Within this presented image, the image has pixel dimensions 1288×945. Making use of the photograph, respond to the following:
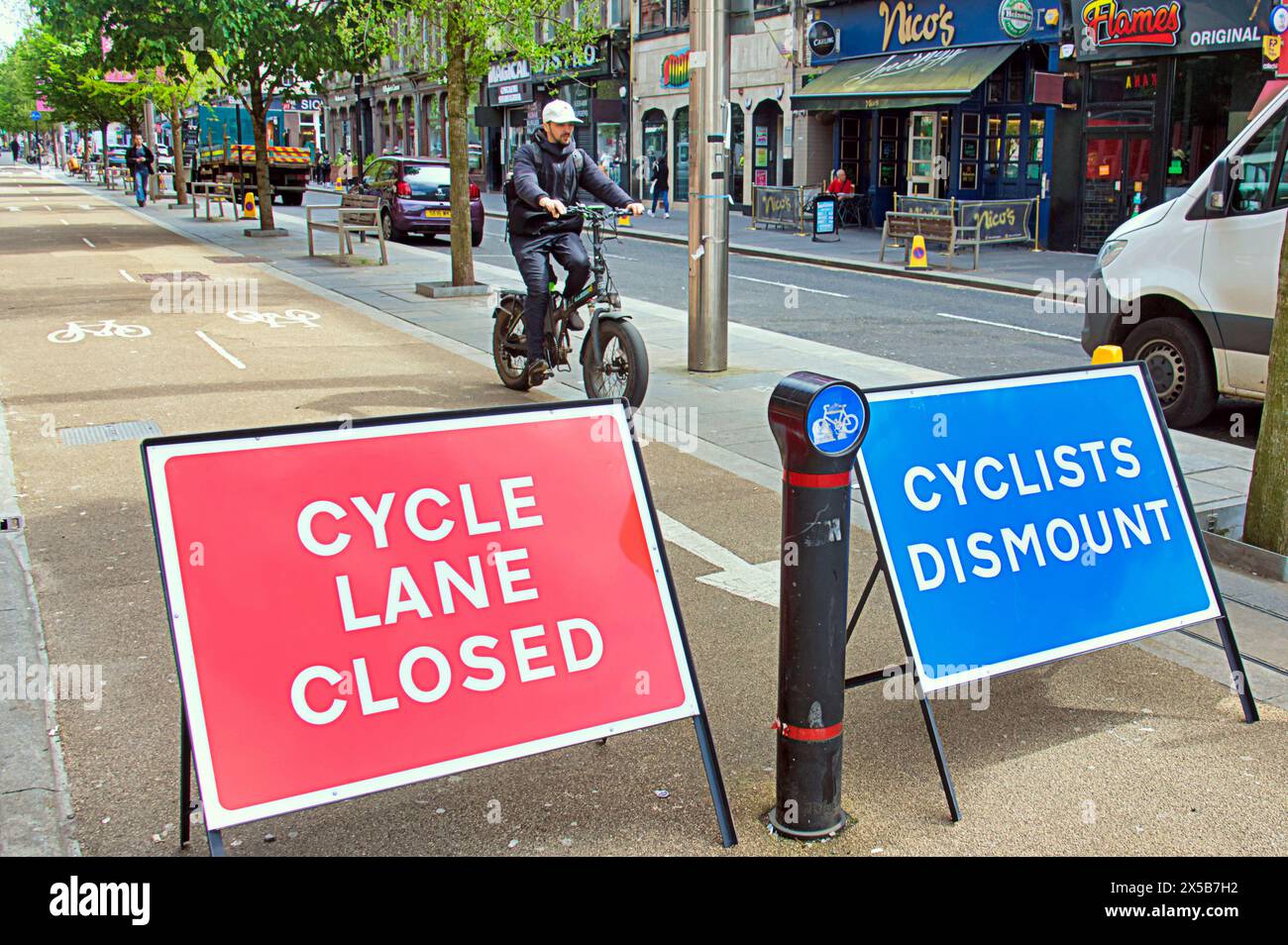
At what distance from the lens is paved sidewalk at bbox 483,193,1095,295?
18.7 meters

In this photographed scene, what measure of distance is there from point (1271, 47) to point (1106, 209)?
4417mm

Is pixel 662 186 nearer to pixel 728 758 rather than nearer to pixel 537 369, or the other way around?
pixel 537 369

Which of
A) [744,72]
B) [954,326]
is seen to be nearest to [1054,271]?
[954,326]

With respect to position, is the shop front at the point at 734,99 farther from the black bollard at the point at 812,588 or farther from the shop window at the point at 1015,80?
the black bollard at the point at 812,588

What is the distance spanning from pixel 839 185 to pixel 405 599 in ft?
88.6

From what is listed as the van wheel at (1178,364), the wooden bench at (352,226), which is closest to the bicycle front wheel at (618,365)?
the van wheel at (1178,364)

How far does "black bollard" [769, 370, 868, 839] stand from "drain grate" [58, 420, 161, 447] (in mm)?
5845

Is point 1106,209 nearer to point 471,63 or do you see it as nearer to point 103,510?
point 471,63

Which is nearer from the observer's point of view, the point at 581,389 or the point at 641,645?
the point at 641,645

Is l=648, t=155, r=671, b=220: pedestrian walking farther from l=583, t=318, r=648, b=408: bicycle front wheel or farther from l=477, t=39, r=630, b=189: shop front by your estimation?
l=583, t=318, r=648, b=408: bicycle front wheel

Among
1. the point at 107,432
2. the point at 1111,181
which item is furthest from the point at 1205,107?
the point at 107,432

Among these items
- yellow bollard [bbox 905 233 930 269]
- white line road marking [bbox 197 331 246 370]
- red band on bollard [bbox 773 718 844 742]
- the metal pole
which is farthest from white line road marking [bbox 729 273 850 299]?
red band on bollard [bbox 773 718 844 742]

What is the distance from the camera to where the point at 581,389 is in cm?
956
